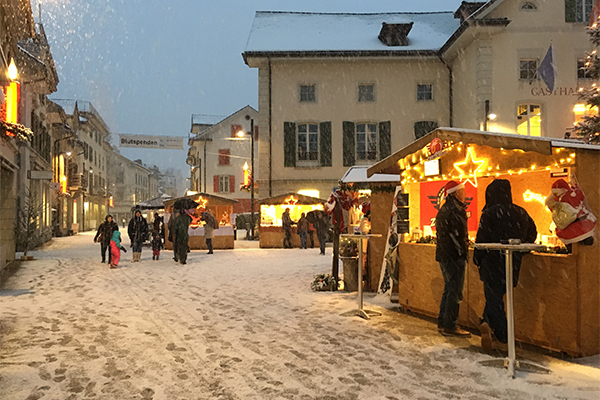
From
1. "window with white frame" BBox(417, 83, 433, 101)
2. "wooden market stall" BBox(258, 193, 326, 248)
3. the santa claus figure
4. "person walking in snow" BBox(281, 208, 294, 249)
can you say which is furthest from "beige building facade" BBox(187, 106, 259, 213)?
the santa claus figure

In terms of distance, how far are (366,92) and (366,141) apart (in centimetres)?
255

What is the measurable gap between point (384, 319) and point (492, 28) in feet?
63.4

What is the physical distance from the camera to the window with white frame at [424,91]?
89.0 feet

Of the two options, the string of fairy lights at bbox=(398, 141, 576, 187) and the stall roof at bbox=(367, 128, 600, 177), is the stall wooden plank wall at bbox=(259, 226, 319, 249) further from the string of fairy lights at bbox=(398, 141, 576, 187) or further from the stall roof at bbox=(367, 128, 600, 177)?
the stall roof at bbox=(367, 128, 600, 177)

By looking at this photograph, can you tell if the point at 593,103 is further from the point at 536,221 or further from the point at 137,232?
the point at 137,232

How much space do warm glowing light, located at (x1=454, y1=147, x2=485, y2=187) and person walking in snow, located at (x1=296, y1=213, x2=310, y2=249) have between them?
1415 cm

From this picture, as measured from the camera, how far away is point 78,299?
30.4 feet

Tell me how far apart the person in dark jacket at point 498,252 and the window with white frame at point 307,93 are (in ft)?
72.3

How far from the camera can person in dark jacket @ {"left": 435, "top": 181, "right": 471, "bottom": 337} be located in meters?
6.22

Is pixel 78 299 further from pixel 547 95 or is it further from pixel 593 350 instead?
pixel 547 95

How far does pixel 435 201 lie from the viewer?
8.29 meters

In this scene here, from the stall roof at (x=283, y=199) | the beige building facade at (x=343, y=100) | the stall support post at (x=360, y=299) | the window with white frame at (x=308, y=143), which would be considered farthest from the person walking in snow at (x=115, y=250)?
the window with white frame at (x=308, y=143)

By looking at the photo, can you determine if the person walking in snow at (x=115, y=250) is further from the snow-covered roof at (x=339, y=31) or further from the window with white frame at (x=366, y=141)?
the window with white frame at (x=366, y=141)

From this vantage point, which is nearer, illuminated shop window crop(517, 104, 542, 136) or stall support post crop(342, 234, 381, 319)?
stall support post crop(342, 234, 381, 319)
